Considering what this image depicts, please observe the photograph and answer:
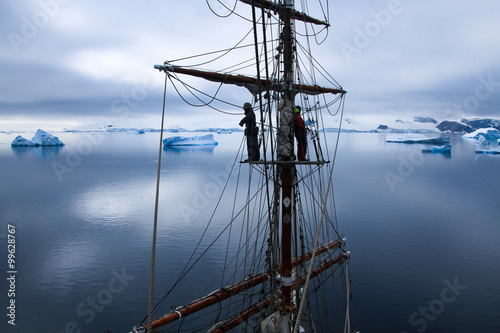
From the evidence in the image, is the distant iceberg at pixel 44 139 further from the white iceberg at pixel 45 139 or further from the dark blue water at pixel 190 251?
the dark blue water at pixel 190 251

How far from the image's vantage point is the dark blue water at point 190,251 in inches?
535

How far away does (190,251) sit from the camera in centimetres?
1933

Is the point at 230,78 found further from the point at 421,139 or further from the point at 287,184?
the point at 421,139

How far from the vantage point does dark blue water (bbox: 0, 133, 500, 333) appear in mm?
13578

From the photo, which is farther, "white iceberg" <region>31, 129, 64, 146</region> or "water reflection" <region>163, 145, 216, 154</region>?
"water reflection" <region>163, 145, 216, 154</region>

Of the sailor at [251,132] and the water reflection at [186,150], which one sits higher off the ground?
the water reflection at [186,150]

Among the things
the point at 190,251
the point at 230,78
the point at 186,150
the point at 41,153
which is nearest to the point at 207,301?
the point at 230,78

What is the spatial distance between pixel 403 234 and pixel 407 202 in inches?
388

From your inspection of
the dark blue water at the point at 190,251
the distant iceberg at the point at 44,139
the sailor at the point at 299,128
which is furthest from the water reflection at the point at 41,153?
the sailor at the point at 299,128

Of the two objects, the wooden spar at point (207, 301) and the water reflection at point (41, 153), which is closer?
the wooden spar at point (207, 301)

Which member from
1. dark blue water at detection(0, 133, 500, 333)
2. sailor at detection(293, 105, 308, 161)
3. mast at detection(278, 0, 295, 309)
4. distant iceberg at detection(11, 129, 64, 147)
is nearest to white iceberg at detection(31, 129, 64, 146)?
distant iceberg at detection(11, 129, 64, 147)

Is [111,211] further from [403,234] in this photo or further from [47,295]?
[403,234]

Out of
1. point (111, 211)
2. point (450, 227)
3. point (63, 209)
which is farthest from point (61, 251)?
point (450, 227)

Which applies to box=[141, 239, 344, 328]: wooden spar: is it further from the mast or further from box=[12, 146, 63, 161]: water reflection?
box=[12, 146, 63, 161]: water reflection
